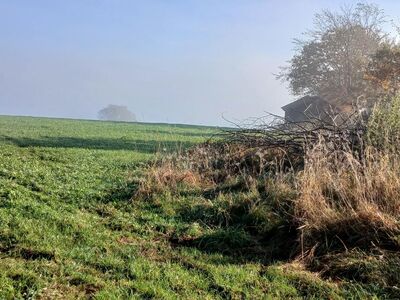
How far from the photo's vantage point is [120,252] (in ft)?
19.0

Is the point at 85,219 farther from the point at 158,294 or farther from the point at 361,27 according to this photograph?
the point at 361,27

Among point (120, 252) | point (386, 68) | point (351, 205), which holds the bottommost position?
point (120, 252)

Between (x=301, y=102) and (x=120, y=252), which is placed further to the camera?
(x=301, y=102)

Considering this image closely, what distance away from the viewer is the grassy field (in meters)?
4.72

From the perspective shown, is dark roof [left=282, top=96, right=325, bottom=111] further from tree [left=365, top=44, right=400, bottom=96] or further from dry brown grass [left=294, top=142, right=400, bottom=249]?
dry brown grass [left=294, top=142, right=400, bottom=249]

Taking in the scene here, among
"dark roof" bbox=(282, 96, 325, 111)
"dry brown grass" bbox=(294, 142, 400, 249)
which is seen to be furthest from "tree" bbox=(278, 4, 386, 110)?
"dry brown grass" bbox=(294, 142, 400, 249)

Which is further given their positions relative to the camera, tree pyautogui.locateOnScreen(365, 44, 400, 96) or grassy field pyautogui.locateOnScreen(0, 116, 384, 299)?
tree pyautogui.locateOnScreen(365, 44, 400, 96)

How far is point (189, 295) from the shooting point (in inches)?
183

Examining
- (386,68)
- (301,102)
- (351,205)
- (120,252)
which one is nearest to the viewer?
(120,252)

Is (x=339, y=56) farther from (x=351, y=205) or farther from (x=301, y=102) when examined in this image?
(x=351, y=205)

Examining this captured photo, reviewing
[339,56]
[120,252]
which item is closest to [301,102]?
[339,56]

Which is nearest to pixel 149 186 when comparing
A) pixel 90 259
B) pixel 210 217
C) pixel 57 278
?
pixel 210 217

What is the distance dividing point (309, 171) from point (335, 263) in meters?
2.43

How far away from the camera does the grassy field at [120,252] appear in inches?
186
